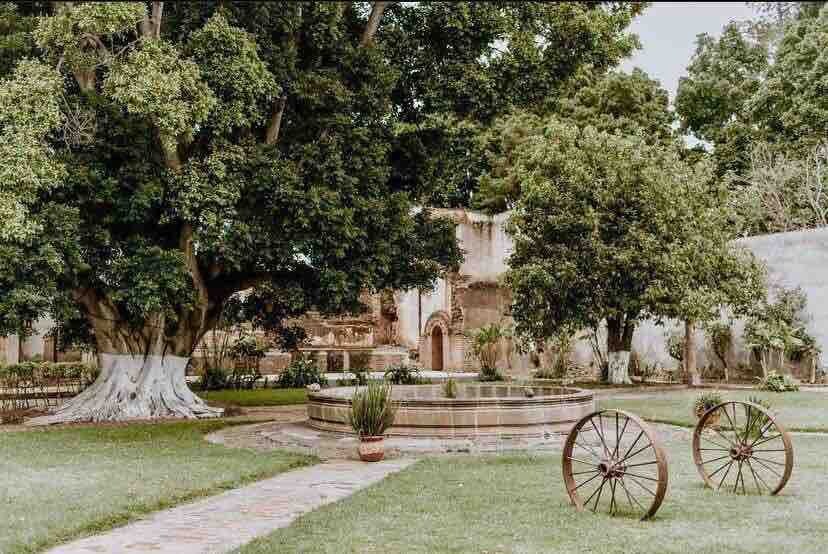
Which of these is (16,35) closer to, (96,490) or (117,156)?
(117,156)

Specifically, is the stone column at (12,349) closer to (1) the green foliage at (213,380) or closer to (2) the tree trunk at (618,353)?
(1) the green foliage at (213,380)

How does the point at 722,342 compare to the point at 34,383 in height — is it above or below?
above

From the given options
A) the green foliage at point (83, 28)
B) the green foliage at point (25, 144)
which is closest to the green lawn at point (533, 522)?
the green foliage at point (25, 144)

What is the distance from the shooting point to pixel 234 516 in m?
7.23

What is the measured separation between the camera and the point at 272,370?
3222cm

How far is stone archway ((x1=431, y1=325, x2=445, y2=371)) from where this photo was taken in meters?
36.8

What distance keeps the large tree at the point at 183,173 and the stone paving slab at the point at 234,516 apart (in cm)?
553

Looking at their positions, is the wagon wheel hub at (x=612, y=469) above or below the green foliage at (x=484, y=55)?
below

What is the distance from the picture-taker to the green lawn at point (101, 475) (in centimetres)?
677

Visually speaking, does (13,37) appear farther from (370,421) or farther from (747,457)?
(747,457)

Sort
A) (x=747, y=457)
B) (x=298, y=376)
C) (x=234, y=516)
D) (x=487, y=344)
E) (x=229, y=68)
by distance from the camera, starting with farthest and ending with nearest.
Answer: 1. (x=487, y=344)
2. (x=298, y=376)
3. (x=229, y=68)
4. (x=747, y=457)
5. (x=234, y=516)

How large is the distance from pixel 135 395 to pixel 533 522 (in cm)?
1139

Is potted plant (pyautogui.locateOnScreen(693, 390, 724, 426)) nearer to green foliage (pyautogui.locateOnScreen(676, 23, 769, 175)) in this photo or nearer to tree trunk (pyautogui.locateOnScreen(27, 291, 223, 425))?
tree trunk (pyautogui.locateOnScreen(27, 291, 223, 425))

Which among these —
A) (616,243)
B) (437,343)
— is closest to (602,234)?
(616,243)
